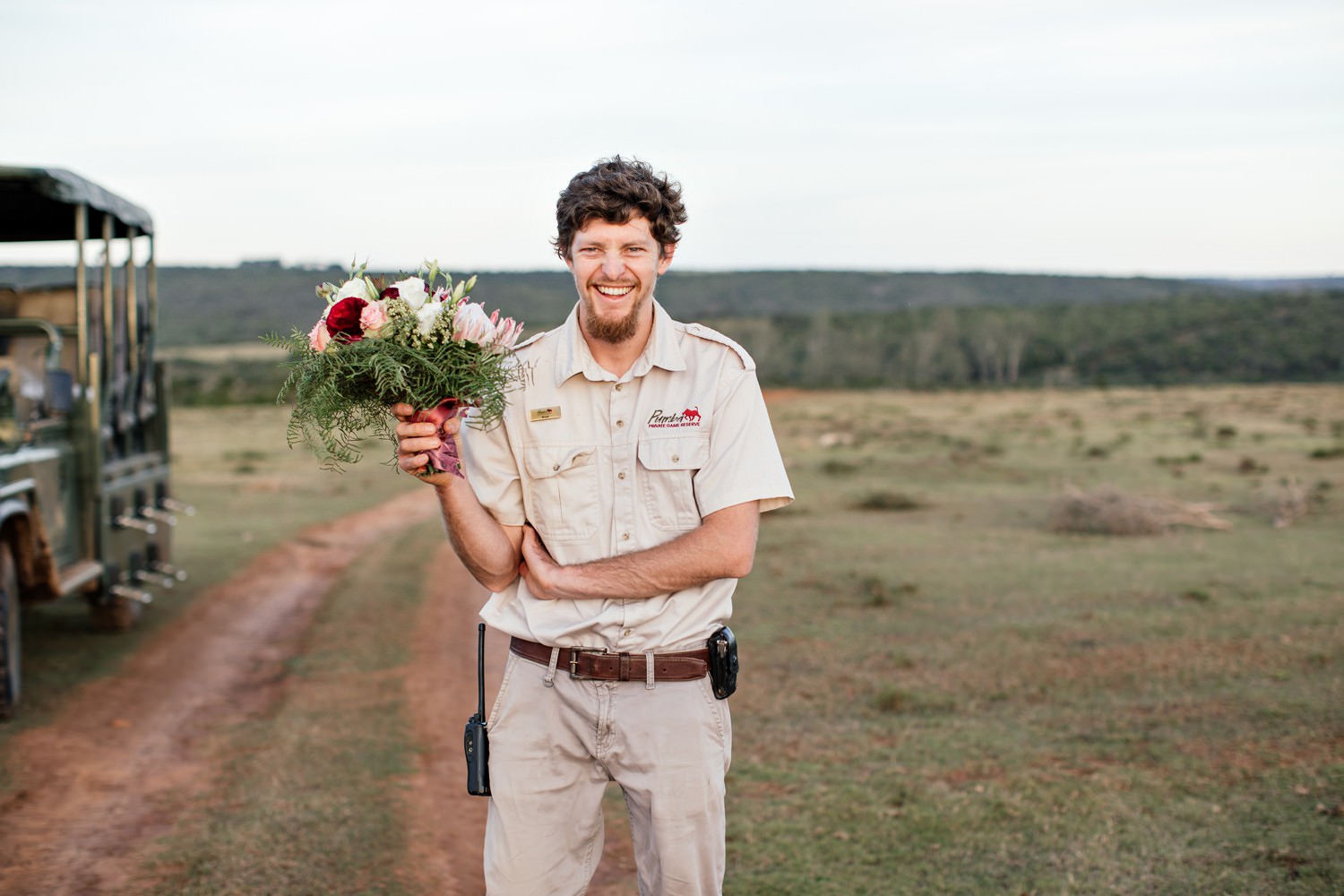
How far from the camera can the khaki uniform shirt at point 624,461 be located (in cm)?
301

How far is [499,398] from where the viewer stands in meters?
2.89

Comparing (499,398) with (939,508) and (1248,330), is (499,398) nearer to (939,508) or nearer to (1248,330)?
(939,508)

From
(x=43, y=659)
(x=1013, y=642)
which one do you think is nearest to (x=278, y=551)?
(x=43, y=659)

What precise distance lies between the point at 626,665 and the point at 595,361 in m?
0.77

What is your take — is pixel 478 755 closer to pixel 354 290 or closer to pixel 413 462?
pixel 413 462

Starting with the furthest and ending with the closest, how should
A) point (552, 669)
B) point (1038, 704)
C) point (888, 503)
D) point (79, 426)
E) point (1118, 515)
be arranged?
point (888, 503)
point (1118, 515)
point (79, 426)
point (1038, 704)
point (552, 669)

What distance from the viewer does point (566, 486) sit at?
10.1 feet

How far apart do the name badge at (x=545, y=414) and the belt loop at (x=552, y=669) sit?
577mm

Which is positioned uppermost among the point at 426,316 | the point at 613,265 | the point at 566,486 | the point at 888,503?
the point at 613,265

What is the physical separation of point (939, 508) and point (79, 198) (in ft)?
37.1

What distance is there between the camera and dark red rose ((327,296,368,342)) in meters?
2.86

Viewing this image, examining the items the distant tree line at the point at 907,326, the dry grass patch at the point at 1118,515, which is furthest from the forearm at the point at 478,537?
the distant tree line at the point at 907,326

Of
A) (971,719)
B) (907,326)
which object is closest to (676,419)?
(971,719)

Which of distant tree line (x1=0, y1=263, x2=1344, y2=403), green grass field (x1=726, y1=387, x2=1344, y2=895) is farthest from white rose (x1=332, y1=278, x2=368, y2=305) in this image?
distant tree line (x1=0, y1=263, x2=1344, y2=403)
